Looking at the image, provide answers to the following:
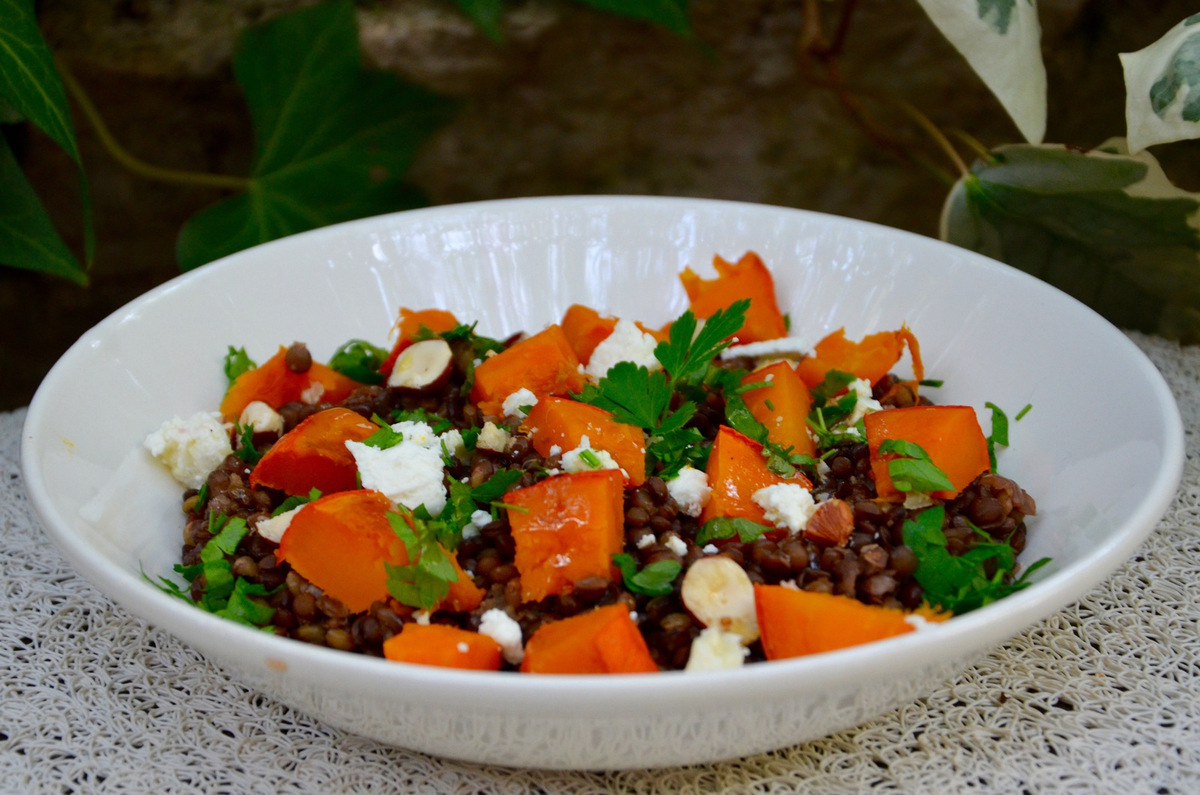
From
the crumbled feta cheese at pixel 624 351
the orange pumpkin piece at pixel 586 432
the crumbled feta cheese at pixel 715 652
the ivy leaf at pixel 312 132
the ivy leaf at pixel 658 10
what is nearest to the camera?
the crumbled feta cheese at pixel 715 652

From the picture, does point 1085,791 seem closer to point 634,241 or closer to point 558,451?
point 558,451

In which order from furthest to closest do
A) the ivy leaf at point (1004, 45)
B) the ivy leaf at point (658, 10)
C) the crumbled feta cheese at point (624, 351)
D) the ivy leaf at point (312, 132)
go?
the ivy leaf at point (312, 132), the ivy leaf at point (658, 10), the ivy leaf at point (1004, 45), the crumbled feta cheese at point (624, 351)

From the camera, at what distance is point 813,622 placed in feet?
3.40

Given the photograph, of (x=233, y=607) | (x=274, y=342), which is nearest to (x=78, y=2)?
(x=274, y=342)

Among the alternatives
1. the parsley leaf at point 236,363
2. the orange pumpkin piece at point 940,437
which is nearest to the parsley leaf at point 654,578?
the orange pumpkin piece at point 940,437

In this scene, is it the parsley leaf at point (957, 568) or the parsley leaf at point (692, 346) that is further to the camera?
the parsley leaf at point (692, 346)

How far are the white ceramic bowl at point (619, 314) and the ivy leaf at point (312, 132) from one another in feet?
1.49

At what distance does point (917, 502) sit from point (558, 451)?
47 centimetres

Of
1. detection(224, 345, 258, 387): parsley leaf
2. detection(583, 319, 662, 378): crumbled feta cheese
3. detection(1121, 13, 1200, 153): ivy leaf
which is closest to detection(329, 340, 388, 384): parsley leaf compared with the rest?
detection(224, 345, 258, 387): parsley leaf

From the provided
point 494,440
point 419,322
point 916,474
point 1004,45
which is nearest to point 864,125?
point 1004,45

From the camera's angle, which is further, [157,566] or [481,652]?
[157,566]

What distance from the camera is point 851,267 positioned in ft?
6.19

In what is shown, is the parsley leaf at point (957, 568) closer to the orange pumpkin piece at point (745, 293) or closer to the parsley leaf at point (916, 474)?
the parsley leaf at point (916, 474)

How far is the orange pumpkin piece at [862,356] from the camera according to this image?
5.43 ft
